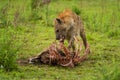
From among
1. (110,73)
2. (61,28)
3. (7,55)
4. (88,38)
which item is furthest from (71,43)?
(110,73)

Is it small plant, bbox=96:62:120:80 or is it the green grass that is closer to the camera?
small plant, bbox=96:62:120:80

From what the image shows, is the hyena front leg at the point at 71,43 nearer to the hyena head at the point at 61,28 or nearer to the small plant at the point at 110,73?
the hyena head at the point at 61,28

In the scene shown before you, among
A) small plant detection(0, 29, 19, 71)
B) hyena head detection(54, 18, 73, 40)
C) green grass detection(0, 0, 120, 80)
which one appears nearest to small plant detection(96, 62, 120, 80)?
green grass detection(0, 0, 120, 80)

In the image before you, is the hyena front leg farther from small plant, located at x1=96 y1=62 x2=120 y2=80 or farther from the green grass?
small plant, located at x1=96 y1=62 x2=120 y2=80

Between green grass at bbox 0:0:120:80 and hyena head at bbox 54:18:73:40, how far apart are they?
64 cm

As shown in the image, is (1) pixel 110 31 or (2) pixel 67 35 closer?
(2) pixel 67 35

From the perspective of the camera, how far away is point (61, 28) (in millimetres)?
9398

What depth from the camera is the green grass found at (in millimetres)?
7879

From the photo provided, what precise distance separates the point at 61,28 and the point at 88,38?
2293 mm

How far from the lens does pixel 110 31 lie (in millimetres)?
11977

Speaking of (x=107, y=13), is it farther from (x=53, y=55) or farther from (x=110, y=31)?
(x=53, y=55)

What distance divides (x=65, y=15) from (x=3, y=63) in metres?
1.94

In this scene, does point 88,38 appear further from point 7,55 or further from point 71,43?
point 7,55

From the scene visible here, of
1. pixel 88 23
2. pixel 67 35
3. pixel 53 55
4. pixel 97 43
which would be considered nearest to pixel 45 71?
pixel 53 55
